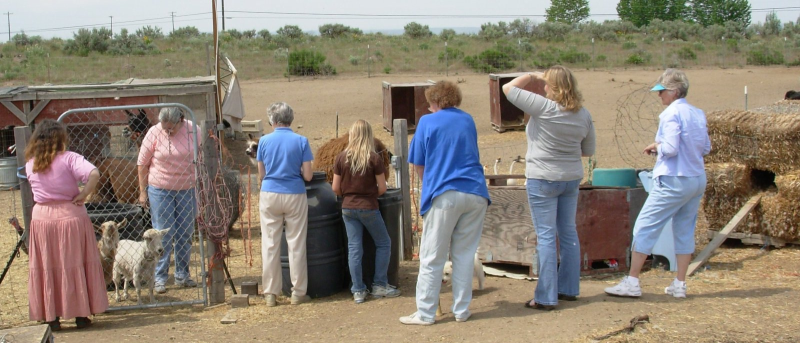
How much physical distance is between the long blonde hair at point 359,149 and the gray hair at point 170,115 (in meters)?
1.68

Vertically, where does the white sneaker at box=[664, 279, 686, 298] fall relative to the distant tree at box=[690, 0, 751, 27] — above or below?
below

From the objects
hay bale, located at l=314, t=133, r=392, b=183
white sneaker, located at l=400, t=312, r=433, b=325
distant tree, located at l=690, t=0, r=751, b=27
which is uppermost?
distant tree, located at l=690, t=0, r=751, b=27

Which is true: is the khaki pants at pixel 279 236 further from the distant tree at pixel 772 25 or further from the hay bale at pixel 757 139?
the distant tree at pixel 772 25

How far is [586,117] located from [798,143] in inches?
140

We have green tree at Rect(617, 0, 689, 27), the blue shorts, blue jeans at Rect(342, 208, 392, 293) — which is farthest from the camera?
green tree at Rect(617, 0, 689, 27)

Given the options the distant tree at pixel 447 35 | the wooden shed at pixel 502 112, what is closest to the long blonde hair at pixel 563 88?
the wooden shed at pixel 502 112

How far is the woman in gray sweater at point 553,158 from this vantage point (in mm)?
5469

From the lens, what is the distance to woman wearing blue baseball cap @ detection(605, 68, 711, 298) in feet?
19.2

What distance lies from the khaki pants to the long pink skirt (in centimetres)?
135

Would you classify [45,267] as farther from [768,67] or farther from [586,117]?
[768,67]

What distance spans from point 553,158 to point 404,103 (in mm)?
13574

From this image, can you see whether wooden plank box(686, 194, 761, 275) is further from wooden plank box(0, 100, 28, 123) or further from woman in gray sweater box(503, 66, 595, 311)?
wooden plank box(0, 100, 28, 123)

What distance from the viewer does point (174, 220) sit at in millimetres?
6996

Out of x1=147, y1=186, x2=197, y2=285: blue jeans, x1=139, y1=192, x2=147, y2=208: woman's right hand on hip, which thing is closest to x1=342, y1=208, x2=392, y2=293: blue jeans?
x1=147, y1=186, x2=197, y2=285: blue jeans
